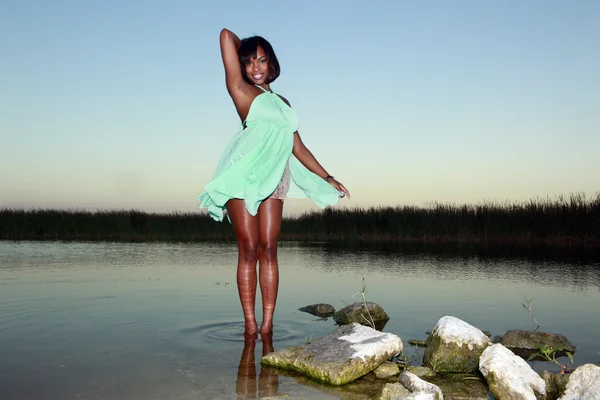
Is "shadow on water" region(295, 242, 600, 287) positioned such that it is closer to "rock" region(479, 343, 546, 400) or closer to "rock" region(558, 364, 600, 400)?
"rock" region(479, 343, 546, 400)

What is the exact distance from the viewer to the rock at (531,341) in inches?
156

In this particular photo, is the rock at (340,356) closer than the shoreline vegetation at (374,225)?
Yes

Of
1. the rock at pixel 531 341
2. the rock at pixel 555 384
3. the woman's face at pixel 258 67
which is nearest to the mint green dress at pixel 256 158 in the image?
the woman's face at pixel 258 67

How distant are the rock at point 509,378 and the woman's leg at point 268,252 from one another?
1522 mm

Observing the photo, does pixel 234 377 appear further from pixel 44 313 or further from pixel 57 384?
pixel 44 313

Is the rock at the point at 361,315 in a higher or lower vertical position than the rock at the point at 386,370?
higher

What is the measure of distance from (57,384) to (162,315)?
188cm

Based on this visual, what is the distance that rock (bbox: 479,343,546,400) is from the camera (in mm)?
2889

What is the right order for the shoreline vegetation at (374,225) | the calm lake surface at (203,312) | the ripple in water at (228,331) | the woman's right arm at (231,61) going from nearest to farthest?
the calm lake surface at (203,312)
the woman's right arm at (231,61)
the ripple in water at (228,331)
the shoreline vegetation at (374,225)

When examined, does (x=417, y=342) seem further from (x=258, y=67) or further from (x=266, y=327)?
(x=258, y=67)

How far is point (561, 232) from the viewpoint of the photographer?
49.6 feet

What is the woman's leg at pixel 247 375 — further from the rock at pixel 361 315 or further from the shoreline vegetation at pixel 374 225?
the shoreline vegetation at pixel 374 225

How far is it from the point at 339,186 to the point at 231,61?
3.83 ft

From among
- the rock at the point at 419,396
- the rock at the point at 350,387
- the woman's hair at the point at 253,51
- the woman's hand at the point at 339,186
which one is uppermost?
the woman's hair at the point at 253,51
